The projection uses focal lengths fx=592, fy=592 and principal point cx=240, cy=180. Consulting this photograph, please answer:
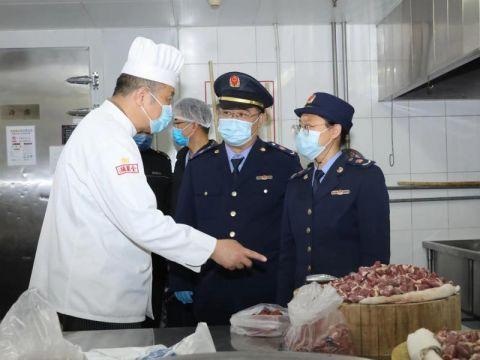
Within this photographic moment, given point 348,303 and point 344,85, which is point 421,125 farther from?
point 348,303

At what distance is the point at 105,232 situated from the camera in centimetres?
189

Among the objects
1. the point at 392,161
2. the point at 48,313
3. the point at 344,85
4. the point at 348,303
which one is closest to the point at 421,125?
the point at 392,161

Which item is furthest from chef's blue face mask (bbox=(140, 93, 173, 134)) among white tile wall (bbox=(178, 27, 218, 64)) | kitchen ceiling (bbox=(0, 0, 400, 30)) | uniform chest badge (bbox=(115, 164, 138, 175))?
white tile wall (bbox=(178, 27, 218, 64))

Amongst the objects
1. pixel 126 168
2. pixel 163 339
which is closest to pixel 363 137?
pixel 126 168

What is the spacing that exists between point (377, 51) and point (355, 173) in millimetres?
2475

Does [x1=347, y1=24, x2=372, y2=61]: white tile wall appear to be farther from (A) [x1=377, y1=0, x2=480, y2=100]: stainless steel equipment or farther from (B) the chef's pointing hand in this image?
(B) the chef's pointing hand

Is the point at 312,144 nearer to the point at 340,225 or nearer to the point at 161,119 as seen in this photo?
the point at 340,225

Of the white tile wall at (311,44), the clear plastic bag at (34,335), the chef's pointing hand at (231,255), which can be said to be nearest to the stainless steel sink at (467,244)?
the white tile wall at (311,44)

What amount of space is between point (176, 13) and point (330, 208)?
2347mm

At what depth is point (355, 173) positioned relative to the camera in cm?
214

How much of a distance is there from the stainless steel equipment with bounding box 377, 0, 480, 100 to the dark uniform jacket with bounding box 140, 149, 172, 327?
1.61 meters

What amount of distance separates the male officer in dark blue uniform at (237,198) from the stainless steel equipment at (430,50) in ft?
3.40

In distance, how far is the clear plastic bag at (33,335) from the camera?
106 centimetres

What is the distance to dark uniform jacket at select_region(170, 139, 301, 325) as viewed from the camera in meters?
2.39
